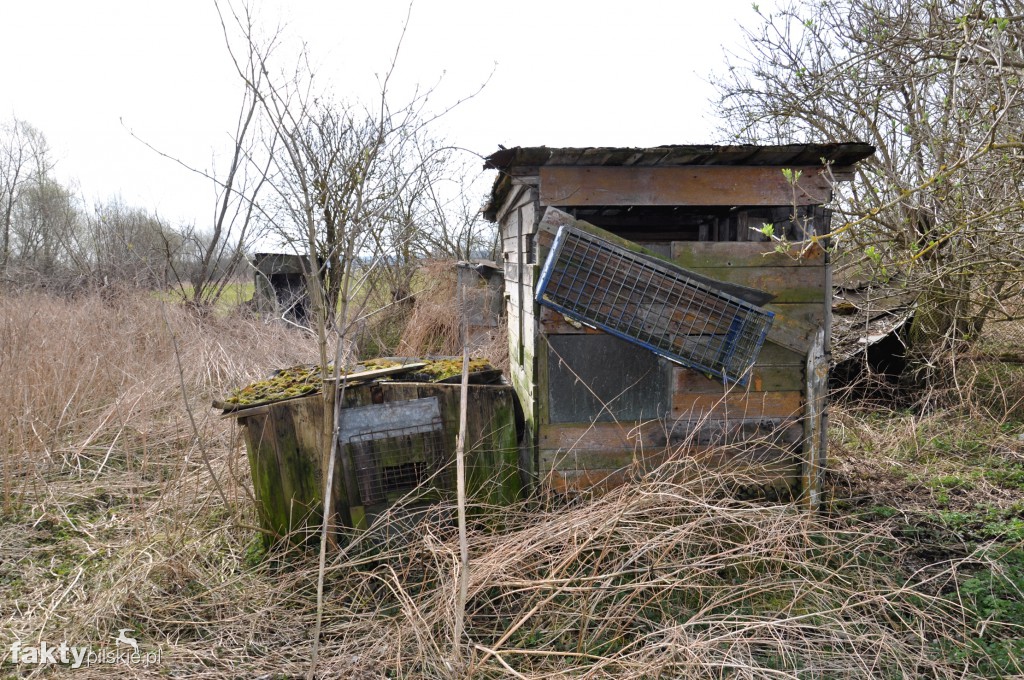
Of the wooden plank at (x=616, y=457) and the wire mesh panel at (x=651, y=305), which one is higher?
the wire mesh panel at (x=651, y=305)

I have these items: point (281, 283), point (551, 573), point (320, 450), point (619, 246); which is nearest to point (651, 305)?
point (619, 246)

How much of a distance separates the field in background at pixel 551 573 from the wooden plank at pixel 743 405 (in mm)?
511

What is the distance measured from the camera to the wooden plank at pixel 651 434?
4.55 m

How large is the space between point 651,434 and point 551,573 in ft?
5.51

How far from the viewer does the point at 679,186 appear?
14.6 feet

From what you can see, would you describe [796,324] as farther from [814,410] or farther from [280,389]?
[280,389]

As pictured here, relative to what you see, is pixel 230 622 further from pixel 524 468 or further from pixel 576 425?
pixel 576 425

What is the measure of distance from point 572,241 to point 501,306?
21.0ft

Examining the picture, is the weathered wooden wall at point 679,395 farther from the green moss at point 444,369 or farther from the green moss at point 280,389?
the green moss at point 280,389

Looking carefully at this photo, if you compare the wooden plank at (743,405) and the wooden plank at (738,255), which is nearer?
the wooden plank at (738,255)

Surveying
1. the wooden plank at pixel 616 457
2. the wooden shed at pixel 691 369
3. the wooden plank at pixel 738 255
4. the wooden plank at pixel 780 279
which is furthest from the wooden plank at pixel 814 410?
the wooden plank at pixel 738 255

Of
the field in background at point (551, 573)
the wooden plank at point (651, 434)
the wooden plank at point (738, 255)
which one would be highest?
the wooden plank at point (738, 255)

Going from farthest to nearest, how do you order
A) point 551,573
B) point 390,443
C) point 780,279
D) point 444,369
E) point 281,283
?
1. point 281,283
2. point 444,369
3. point 780,279
4. point 390,443
5. point 551,573

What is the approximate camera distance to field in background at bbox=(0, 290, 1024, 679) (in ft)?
10.6
